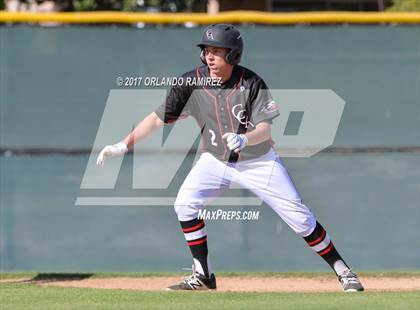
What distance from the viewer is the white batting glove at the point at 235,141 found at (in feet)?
25.0

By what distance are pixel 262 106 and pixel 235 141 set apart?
0.57 meters

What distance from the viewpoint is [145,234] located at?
10.3 m

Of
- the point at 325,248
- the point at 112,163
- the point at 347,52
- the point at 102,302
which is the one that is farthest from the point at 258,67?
the point at 102,302

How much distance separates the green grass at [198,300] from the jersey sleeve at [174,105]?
150 cm

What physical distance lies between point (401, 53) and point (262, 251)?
2.40 m

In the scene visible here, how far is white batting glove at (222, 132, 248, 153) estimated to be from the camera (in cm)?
761

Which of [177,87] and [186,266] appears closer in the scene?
[177,87]

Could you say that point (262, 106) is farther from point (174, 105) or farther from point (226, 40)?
point (174, 105)

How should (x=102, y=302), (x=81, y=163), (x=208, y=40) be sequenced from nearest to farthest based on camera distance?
(x=102, y=302) < (x=208, y=40) < (x=81, y=163)

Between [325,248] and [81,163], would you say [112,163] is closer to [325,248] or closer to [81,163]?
[81,163]

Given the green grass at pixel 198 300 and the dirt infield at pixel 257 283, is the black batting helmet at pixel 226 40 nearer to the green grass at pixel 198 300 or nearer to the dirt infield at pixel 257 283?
the green grass at pixel 198 300

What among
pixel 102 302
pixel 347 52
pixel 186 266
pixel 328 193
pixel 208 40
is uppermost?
pixel 208 40

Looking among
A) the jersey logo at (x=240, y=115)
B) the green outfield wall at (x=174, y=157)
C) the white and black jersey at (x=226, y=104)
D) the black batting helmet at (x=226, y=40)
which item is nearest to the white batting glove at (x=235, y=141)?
the white and black jersey at (x=226, y=104)

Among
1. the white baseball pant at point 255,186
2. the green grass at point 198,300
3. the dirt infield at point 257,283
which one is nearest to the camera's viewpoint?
the green grass at point 198,300
